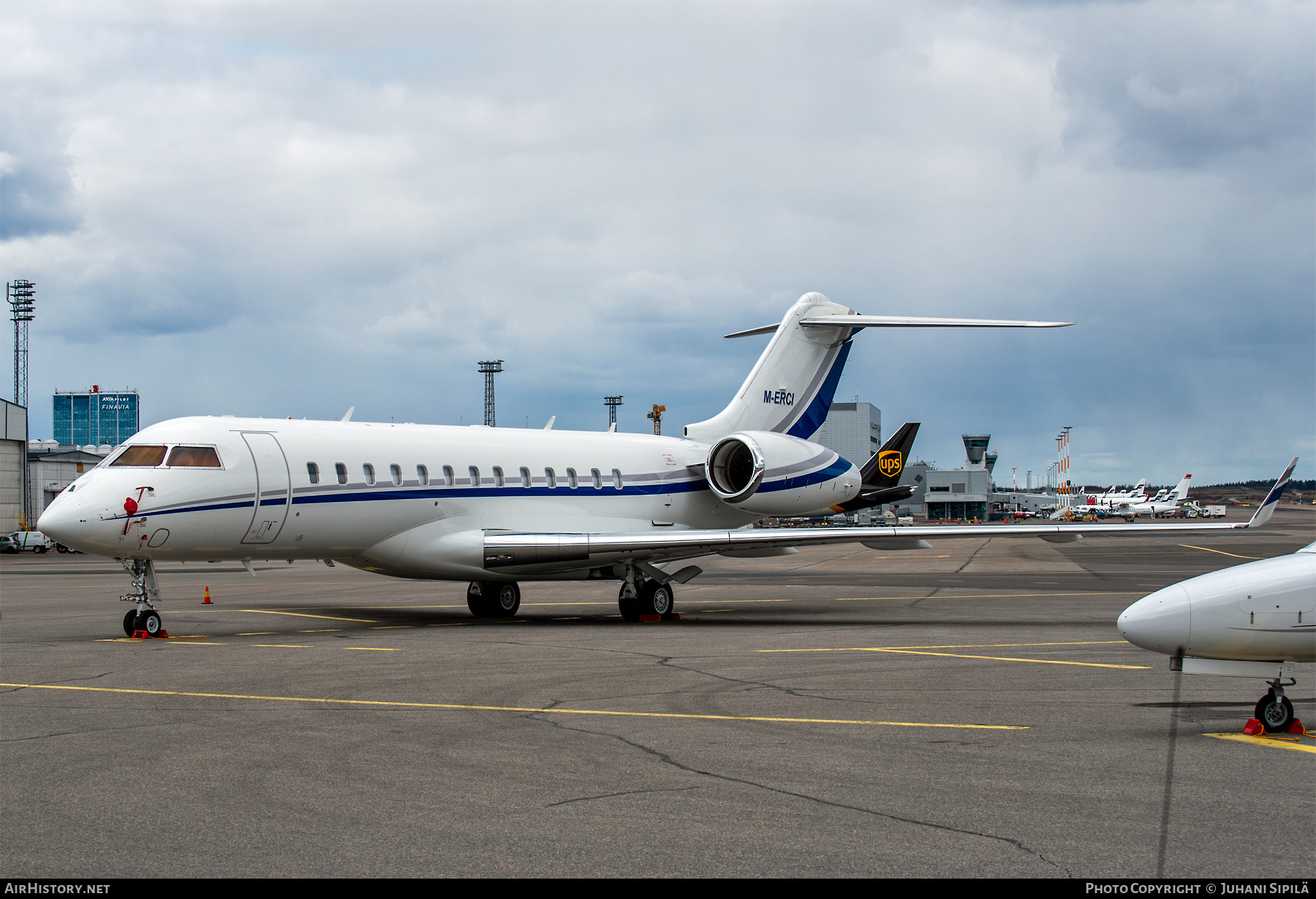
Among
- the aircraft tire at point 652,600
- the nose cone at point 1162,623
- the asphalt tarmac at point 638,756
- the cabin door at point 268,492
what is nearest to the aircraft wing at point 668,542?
the aircraft tire at point 652,600

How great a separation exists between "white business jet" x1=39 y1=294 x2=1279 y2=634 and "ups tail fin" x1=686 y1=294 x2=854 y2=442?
0.12ft

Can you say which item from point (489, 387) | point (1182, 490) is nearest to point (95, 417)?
point (489, 387)

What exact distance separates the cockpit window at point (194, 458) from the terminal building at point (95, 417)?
364ft

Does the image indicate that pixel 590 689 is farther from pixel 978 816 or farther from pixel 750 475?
pixel 750 475

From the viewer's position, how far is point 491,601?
2172 cm

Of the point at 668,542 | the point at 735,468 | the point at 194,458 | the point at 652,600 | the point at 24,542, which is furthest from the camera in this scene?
the point at 24,542

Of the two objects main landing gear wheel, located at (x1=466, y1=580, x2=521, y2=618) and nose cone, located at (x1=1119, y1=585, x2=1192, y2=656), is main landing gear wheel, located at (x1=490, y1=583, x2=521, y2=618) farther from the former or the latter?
nose cone, located at (x1=1119, y1=585, x2=1192, y2=656)

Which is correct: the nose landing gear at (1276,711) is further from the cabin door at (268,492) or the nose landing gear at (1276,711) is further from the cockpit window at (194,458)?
the cockpit window at (194,458)

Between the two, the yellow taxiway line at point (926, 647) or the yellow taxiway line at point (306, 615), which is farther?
the yellow taxiway line at point (306, 615)

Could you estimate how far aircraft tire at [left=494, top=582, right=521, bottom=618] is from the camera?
21.7m

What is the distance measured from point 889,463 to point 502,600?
889 cm

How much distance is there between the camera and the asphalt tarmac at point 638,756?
583 cm

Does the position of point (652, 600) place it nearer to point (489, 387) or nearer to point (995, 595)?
point (995, 595)

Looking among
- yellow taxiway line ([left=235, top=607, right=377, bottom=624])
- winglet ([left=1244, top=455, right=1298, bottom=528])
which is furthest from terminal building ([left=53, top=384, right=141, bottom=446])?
winglet ([left=1244, top=455, right=1298, bottom=528])
